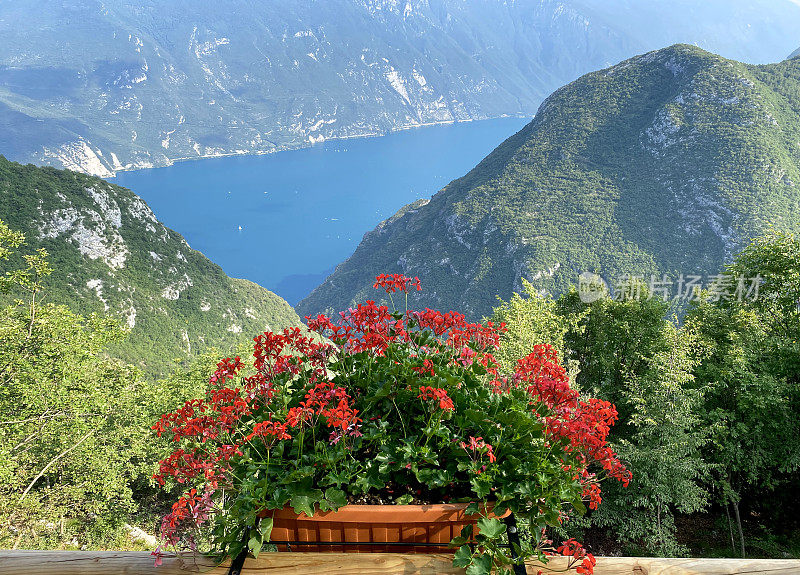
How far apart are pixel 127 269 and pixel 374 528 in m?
70.8

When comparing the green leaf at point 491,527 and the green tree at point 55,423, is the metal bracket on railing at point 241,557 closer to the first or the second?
the green leaf at point 491,527

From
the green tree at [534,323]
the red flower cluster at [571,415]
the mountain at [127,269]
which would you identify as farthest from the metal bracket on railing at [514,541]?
the mountain at [127,269]

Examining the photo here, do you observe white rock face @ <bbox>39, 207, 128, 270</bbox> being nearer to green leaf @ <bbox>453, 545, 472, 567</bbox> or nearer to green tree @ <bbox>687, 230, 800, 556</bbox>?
green tree @ <bbox>687, 230, 800, 556</bbox>

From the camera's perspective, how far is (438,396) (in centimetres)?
155

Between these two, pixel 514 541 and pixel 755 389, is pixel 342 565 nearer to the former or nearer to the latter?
pixel 514 541

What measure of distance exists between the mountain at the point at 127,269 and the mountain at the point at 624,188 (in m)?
25.7

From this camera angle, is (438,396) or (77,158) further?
(77,158)

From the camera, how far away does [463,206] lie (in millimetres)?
82438

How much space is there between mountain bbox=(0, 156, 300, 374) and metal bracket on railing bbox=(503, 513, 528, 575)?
5101 centimetres

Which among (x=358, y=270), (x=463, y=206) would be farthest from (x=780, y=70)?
(x=358, y=270)

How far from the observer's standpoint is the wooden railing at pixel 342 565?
1486 mm

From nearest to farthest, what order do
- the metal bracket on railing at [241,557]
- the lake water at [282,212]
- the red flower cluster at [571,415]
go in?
1. the metal bracket on railing at [241,557]
2. the red flower cluster at [571,415]
3. the lake water at [282,212]

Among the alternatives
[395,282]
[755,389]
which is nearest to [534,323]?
[755,389]

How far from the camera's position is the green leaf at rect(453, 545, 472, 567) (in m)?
1.37
